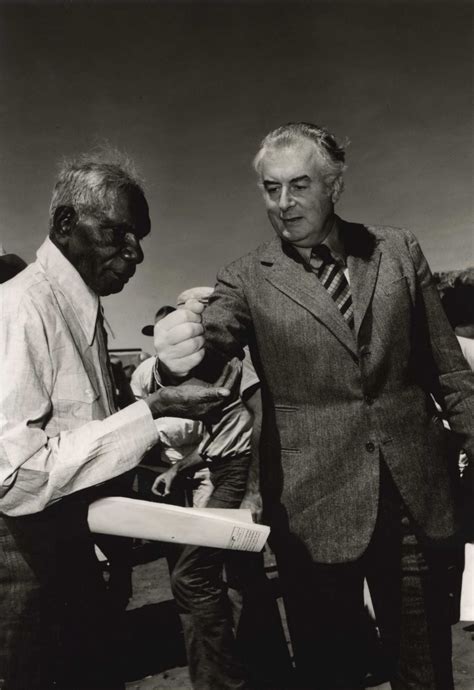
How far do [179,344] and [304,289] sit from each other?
0.47m

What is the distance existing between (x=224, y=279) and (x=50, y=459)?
2.77 ft

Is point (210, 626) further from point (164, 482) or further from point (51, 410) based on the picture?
point (51, 410)

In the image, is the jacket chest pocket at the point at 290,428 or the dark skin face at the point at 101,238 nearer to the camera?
the dark skin face at the point at 101,238

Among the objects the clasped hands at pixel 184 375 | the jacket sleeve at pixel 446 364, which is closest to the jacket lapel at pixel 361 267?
the jacket sleeve at pixel 446 364

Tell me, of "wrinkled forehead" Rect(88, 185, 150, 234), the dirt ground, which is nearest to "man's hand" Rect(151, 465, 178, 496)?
the dirt ground

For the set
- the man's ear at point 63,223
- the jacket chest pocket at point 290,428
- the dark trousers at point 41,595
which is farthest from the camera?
the jacket chest pocket at point 290,428

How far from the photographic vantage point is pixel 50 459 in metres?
1.23

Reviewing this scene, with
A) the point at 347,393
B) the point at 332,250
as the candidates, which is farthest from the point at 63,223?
the point at 347,393

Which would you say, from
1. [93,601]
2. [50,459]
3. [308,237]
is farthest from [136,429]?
[308,237]

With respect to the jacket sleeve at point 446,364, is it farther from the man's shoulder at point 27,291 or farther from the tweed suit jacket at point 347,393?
the man's shoulder at point 27,291

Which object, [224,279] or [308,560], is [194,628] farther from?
[224,279]

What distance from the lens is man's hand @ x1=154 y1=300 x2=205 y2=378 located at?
1458 millimetres

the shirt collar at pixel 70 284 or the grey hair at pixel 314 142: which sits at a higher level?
the grey hair at pixel 314 142

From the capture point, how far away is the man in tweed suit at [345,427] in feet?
5.42
